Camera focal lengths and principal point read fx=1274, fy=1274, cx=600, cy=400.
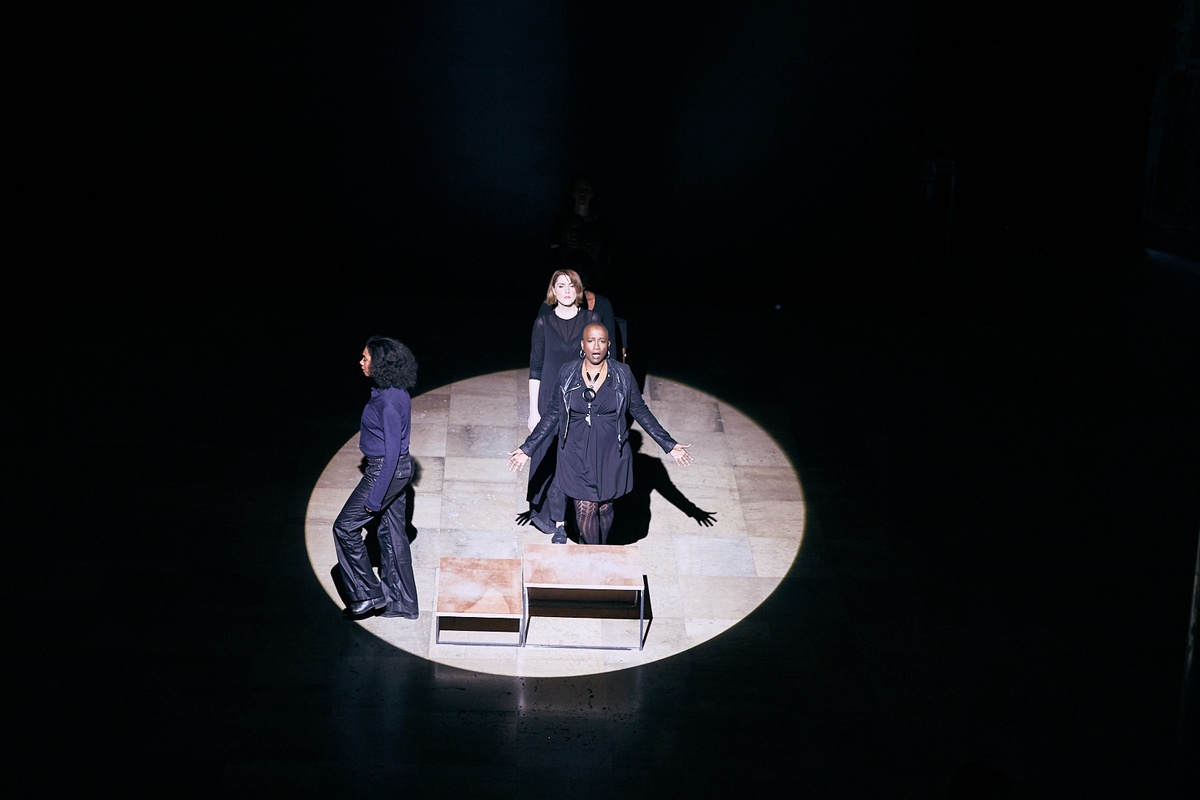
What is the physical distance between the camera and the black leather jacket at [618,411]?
24.6ft

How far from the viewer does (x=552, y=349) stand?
26.8 feet

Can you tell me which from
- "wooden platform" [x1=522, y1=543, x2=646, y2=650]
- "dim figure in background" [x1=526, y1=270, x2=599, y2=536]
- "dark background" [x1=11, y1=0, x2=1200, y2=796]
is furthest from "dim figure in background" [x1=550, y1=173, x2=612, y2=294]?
"wooden platform" [x1=522, y1=543, x2=646, y2=650]

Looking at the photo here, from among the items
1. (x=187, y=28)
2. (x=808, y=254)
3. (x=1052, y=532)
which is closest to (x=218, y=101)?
(x=187, y=28)

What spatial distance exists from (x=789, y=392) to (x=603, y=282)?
206 cm

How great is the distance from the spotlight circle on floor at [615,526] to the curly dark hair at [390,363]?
120 cm

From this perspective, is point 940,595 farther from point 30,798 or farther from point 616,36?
point 616,36

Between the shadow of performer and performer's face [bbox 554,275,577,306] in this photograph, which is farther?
the shadow of performer

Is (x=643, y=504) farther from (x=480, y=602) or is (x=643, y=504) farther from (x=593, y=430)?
(x=480, y=602)

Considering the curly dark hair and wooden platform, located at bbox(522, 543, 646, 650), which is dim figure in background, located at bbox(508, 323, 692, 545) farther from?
the curly dark hair

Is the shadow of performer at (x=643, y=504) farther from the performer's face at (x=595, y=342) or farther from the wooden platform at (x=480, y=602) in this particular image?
the performer's face at (x=595, y=342)

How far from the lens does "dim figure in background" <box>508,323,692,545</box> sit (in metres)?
7.50

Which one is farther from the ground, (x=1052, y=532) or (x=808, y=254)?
(x=808, y=254)

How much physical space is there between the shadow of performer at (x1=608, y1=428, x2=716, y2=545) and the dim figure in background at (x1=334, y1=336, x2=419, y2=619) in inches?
60.0

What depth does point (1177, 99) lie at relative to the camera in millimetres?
14086
